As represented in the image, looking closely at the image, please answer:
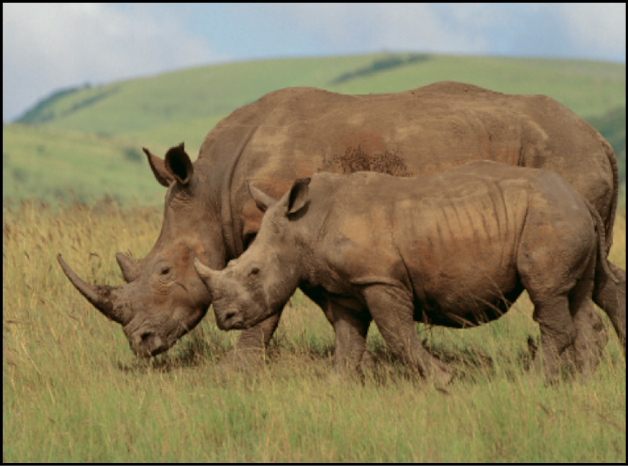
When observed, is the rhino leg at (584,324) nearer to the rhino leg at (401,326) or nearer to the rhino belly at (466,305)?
the rhino belly at (466,305)

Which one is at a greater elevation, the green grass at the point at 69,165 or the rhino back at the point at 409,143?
the rhino back at the point at 409,143

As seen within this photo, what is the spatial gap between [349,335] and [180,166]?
73.1 inches

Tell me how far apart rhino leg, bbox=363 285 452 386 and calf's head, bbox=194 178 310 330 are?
55cm

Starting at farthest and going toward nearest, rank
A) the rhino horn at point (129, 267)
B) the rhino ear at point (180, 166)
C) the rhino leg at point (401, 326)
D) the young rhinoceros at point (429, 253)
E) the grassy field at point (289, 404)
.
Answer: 1. the rhino horn at point (129, 267)
2. the rhino ear at point (180, 166)
3. the rhino leg at point (401, 326)
4. the young rhinoceros at point (429, 253)
5. the grassy field at point (289, 404)

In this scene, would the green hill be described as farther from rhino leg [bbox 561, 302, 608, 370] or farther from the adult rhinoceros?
rhino leg [bbox 561, 302, 608, 370]

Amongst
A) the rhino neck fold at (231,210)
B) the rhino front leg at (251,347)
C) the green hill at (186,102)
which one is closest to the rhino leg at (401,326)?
the rhino front leg at (251,347)

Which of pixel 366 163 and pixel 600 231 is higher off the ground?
pixel 366 163

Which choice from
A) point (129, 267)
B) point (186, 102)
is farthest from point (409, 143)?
point (186, 102)

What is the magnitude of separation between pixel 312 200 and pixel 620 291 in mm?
2162

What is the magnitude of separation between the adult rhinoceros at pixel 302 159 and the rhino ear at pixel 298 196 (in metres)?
0.73

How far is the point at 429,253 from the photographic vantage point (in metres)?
4.88

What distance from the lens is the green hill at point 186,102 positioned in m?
38.9

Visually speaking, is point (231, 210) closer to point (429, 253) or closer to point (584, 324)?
point (429, 253)

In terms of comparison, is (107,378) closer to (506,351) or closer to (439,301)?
(439,301)
